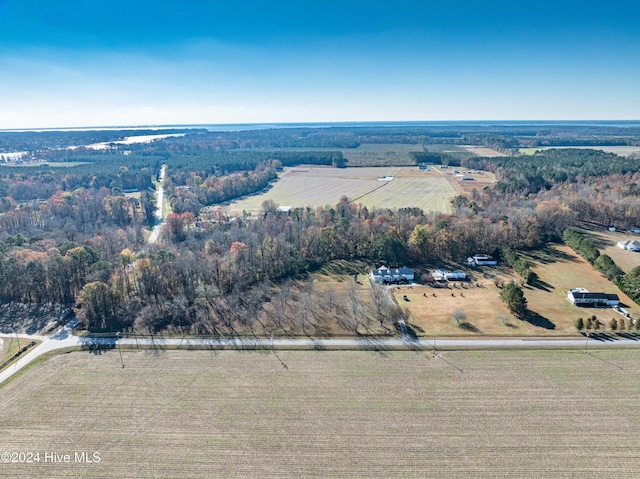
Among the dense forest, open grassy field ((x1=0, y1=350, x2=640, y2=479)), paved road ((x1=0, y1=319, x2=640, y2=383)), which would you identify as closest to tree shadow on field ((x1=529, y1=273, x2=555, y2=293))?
the dense forest

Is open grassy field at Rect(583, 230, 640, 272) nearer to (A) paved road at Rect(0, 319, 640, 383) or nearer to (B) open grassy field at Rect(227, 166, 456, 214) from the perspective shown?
(A) paved road at Rect(0, 319, 640, 383)

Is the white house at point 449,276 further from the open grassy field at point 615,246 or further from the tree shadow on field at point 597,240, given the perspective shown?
the tree shadow on field at point 597,240

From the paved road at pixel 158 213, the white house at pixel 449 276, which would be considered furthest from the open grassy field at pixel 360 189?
the white house at pixel 449 276

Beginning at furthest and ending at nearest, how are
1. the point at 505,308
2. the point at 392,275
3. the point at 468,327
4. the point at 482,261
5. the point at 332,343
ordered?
the point at 482,261
the point at 392,275
the point at 505,308
the point at 468,327
the point at 332,343

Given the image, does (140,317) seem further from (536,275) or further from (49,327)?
(536,275)

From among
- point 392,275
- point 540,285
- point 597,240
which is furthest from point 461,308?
point 597,240

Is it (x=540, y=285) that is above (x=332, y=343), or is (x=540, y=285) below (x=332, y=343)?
above

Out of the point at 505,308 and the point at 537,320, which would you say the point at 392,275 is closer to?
the point at 505,308
